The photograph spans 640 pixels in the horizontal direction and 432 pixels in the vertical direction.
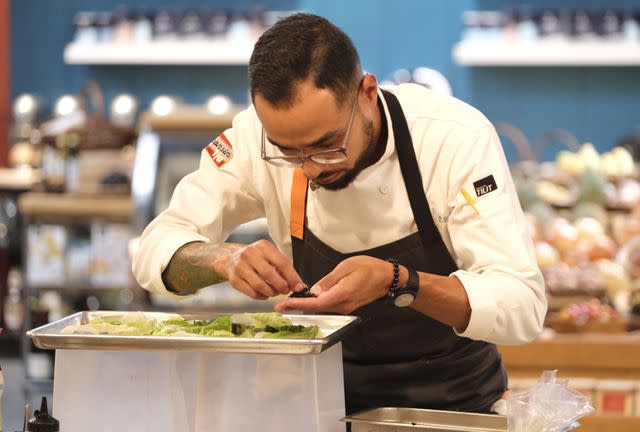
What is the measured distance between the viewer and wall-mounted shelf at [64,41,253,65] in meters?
7.97

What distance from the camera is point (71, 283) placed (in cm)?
581

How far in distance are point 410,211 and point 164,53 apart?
5987 millimetres

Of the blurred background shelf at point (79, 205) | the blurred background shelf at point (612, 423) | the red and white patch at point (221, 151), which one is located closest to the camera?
the red and white patch at point (221, 151)

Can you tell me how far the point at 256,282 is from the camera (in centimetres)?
191

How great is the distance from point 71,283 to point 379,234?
150 inches

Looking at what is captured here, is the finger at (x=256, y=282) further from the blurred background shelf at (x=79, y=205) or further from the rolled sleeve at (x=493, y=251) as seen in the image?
the blurred background shelf at (x=79, y=205)

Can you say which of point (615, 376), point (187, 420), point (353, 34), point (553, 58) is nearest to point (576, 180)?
point (615, 376)

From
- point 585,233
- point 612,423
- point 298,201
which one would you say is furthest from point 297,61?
point 585,233

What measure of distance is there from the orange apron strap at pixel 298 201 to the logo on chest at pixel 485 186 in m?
0.39

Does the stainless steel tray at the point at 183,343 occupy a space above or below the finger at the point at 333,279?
below

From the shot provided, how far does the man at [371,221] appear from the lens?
1.99 meters

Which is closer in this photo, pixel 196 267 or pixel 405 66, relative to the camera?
pixel 196 267

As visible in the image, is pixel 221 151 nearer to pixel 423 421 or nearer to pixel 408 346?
pixel 408 346

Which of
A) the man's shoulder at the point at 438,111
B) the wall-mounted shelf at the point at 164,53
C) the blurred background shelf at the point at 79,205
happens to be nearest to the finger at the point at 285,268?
the man's shoulder at the point at 438,111
